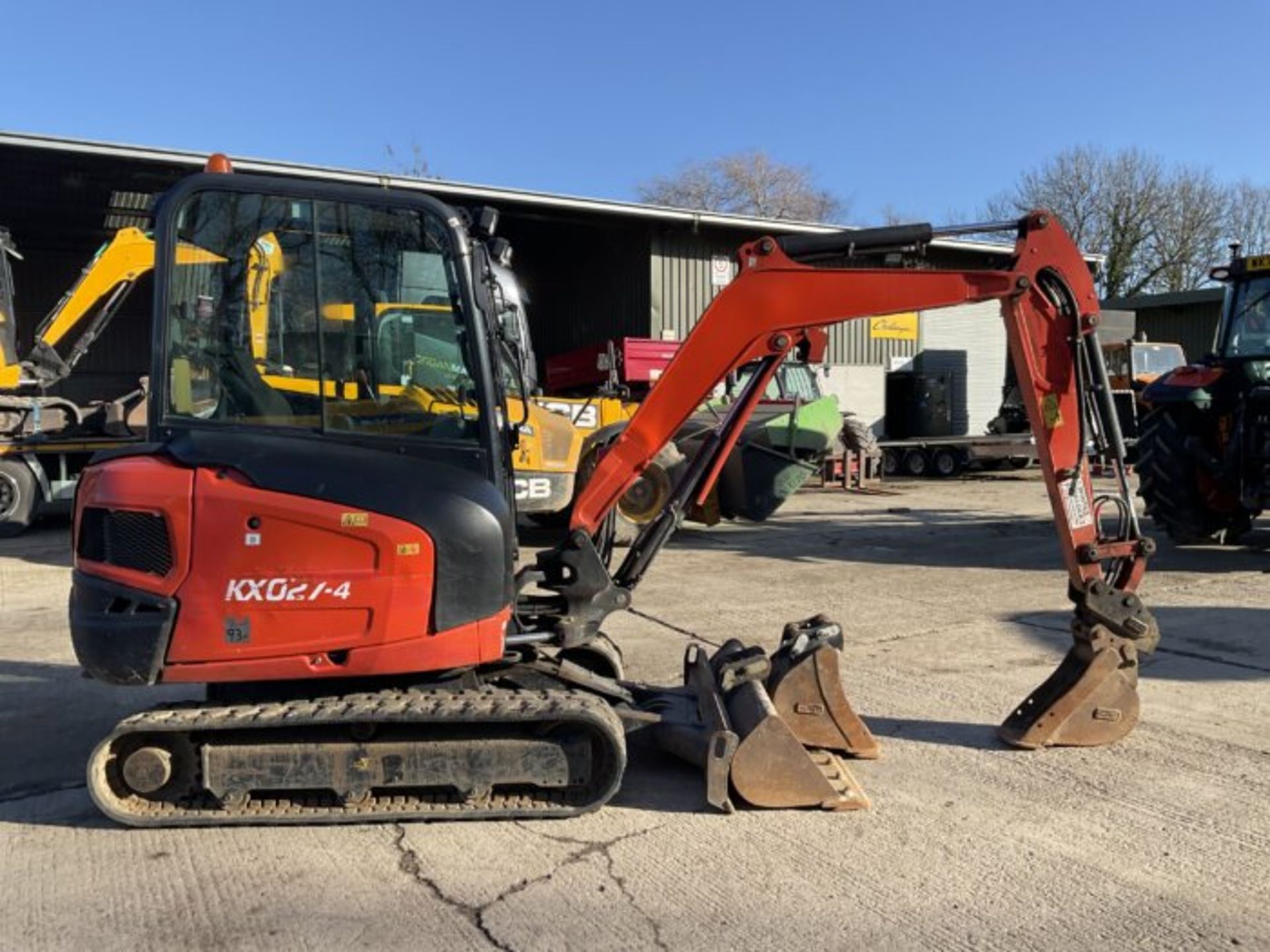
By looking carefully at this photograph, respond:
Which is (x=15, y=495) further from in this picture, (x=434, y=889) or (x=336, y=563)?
(x=434, y=889)

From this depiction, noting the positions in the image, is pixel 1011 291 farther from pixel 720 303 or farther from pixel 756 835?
pixel 756 835

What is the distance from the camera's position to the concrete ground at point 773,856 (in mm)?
3086

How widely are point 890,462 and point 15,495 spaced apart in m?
16.6

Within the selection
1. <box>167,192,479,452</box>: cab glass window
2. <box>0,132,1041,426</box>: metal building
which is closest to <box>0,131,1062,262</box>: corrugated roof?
<box>0,132,1041,426</box>: metal building

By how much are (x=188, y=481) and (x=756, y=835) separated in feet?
8.41

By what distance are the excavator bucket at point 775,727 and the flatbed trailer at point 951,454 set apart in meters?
16.2

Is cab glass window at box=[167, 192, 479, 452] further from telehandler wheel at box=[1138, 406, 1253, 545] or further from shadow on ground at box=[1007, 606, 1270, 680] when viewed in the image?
telehandler wheel at box=[1138, 406, 1253, 545]

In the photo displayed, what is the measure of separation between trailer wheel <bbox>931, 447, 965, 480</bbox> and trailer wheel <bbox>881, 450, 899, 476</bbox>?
0.85 meters

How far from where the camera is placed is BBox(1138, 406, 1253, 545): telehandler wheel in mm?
9445

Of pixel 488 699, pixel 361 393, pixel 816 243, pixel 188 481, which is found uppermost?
pixel 816 243

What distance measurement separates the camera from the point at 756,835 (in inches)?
147

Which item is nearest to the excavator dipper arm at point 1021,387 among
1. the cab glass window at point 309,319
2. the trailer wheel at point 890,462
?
the cab glass window at point 309,319

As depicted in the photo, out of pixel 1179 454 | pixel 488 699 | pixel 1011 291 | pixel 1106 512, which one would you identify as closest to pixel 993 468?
pixel 1106 512

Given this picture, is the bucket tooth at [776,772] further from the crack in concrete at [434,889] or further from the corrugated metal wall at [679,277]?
the corrugated metal wall at [679,277]
